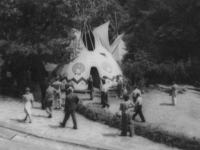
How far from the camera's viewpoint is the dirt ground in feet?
42.9

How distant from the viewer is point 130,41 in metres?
29.7

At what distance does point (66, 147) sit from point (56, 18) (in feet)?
35.5

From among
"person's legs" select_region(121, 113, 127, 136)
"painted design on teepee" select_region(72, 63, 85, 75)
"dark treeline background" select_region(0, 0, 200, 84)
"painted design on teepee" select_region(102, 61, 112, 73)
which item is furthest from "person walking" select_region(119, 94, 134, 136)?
"painted design on teepee" select_region(102, 61, 112, 73)

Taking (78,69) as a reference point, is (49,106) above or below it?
below

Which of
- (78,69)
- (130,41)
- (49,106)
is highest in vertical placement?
(130,41)

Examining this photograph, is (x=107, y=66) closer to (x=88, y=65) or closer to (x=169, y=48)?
(x=88, y=65)

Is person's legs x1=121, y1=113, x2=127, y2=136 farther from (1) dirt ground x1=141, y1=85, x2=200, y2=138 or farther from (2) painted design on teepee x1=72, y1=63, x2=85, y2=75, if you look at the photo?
(2) painted design on teepee x1=72, y1=63, x2=85, y2=75

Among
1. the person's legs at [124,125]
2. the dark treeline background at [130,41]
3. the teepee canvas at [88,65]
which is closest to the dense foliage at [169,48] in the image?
the dark treeline background at [130,41]

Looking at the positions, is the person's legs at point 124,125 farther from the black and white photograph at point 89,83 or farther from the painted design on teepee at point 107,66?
the painted design on teepee at point 107,66

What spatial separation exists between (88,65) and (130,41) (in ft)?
32.3

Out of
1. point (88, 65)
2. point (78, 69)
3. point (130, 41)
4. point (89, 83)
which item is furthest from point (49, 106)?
point (130, 41)

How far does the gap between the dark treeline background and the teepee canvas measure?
1.39 m

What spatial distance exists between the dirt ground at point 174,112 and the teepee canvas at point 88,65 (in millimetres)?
3759

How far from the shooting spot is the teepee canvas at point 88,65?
21.1 meters
